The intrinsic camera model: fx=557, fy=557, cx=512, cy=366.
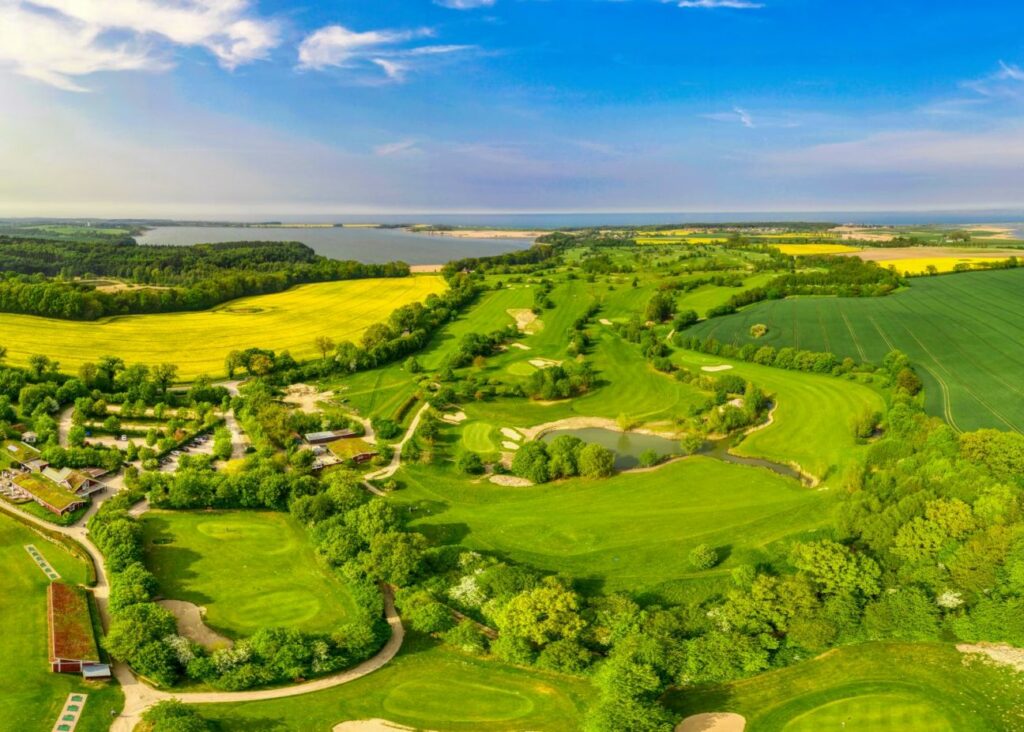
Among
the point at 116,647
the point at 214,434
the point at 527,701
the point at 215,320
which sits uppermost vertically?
the point at 215,320

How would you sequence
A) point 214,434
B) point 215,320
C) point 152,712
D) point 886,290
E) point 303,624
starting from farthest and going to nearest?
point 886,290 → point 215,320 → point 214,434 → point 303,624 → point 152,712

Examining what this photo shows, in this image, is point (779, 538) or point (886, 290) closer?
point (779, 538)

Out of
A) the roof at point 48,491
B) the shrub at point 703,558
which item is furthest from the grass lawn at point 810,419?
the roof at point 48,491

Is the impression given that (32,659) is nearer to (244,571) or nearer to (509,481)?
(244,571)

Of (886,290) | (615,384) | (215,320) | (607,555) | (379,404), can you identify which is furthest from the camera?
(886,290)

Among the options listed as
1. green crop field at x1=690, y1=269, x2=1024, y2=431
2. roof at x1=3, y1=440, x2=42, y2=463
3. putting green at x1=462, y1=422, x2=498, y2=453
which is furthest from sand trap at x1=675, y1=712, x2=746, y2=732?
roof at x1=3, y1=440, x2=42, y2=463

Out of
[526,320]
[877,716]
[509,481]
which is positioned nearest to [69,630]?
[509,481]

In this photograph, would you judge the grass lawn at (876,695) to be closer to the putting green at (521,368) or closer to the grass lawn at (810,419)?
the grass lawn at (810,419)

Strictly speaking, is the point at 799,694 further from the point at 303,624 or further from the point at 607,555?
the point at 303,624

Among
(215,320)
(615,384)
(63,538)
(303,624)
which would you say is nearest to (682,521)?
(303,624)
